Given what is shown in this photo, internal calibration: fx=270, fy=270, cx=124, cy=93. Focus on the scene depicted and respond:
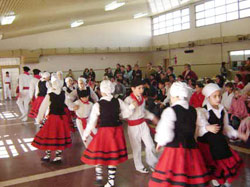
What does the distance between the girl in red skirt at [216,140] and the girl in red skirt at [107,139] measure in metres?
1.13

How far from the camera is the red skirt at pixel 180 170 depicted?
2574 millimetres

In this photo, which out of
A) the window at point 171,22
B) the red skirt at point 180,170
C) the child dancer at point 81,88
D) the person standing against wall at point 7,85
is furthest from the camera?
the window at point 171,22

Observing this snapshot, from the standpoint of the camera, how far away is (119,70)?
1309cm

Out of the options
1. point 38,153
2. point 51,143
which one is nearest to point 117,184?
point 51,143

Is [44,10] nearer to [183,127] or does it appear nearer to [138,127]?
[138,127]

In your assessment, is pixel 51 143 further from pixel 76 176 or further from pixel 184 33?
pixel 184 33

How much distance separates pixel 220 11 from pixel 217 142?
632 inches

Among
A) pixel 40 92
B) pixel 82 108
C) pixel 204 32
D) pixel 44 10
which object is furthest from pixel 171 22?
pixel 82 108

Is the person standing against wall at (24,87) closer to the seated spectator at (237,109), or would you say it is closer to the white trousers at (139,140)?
the white trousers at (139,140)

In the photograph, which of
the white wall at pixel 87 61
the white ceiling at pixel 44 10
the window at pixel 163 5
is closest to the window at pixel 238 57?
the window at pixel 163 5

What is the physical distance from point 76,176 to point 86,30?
17.2 meters

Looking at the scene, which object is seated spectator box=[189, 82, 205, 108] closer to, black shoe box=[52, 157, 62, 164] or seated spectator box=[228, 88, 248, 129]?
seated spectator box=[228, 88, 248, 129]

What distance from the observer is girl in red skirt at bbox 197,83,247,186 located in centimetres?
288

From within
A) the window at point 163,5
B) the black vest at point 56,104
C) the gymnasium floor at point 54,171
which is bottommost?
the gymnasium floor at point 54,171
